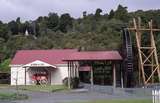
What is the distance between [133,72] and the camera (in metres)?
52.6

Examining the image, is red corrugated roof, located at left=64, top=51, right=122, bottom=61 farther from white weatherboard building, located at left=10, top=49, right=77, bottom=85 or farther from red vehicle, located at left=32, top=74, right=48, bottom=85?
white weatherboard building, located at left=10, top=49, right=77, bottom=85

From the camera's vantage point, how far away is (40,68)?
63.8m

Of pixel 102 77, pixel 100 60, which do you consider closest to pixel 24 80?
pixel 102 77

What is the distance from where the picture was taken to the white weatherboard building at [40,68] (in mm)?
62875

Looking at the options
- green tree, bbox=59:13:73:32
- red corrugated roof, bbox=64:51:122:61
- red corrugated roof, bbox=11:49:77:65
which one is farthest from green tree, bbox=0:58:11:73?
green tree, bbox=59:13:73:32

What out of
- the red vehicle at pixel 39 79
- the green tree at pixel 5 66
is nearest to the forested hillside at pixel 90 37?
the green tree at pixel 5 66

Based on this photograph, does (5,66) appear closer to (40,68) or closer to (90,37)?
(40,68)

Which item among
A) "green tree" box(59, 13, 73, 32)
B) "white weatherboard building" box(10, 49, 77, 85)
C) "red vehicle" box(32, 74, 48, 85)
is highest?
"green tree" box(59, 13, 73, 32)

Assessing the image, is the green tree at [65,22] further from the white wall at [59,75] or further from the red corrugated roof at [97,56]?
the red corrugated roof at [97,56]

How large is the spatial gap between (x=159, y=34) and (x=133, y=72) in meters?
15.0

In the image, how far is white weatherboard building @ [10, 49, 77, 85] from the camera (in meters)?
62.9

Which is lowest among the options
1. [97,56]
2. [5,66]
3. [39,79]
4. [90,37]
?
[39,79]

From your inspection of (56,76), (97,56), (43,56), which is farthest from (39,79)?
(97,56)

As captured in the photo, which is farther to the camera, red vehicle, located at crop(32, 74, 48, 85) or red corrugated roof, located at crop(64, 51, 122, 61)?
red vehicle, located at crop(32, 74, 48, 85)
